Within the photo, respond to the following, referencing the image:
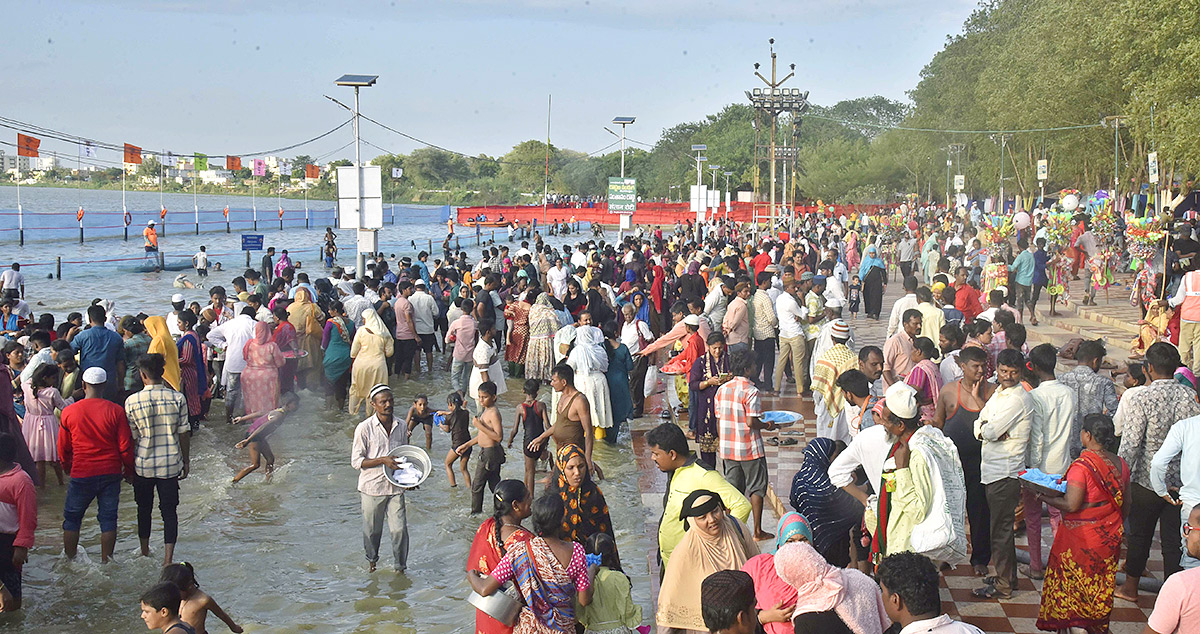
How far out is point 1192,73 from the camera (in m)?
21.1

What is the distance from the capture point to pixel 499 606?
4430 mm

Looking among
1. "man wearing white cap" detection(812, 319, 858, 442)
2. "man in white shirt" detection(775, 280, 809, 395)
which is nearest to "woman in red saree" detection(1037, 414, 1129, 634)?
"man wearing white cap" detection(812, 319, 858, 442)

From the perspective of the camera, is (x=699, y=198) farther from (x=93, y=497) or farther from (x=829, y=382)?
(x=93, y=497)

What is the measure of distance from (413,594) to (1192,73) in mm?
20671

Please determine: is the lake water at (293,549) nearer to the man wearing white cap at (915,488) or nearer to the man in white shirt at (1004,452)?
the man in white shirt at (1004,452)

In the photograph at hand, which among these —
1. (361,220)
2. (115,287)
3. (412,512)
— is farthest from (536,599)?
(115,287)

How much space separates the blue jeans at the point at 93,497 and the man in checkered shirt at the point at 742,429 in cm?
446

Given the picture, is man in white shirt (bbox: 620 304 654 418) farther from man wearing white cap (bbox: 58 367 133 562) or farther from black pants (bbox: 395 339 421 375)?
man wearing white cap (bbox: 58 367 133 562)

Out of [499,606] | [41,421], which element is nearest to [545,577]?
[499,606]

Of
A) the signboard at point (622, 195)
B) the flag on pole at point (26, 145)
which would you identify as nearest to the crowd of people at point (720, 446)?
the signboard at point (622, 195)

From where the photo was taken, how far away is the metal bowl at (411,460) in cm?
704

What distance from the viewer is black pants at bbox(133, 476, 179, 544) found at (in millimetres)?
7539

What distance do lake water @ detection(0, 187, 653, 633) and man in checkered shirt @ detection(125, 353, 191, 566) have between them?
70cm

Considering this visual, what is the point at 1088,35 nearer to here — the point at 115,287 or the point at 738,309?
the point at 738,309
